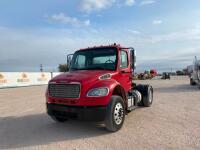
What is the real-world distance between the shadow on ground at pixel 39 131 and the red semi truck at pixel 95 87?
16.6 inches

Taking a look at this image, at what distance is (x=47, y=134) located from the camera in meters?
6.88

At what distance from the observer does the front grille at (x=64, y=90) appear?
261 inches

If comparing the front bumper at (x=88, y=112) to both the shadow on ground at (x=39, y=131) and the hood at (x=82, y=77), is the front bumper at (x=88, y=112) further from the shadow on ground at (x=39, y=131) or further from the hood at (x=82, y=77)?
the hood at (x=82, y=77)

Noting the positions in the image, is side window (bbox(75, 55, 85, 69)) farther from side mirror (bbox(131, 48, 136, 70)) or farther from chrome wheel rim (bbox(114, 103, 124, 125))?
chrome wheel rim (bbox(114, 103, 124, 125))

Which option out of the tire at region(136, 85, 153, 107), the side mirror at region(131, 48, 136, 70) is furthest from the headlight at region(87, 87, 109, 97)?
the tire at region(136, 85, 153, 107)

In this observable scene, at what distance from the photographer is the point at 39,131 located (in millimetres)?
7238

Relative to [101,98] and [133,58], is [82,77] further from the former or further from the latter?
[133,58]

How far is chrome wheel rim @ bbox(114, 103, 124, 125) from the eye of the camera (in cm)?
693

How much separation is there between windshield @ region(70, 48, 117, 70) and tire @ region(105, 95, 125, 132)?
1240 mm

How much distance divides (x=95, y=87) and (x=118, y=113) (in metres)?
1.12

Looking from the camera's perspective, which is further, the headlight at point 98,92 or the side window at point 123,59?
the side window at point 123,59

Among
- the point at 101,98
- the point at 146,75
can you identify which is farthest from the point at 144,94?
the point at 146,75

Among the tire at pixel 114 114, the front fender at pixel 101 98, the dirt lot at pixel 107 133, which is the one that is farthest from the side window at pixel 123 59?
the dirt lot at pixel 107 133

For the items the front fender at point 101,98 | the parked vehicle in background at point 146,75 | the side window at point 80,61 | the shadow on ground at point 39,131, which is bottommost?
the shadow on ground at point 39,131
